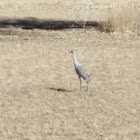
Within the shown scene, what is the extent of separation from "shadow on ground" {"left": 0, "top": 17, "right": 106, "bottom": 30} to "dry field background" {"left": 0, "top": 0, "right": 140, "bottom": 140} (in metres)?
0.77

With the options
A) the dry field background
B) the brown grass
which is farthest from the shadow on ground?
the dry field background

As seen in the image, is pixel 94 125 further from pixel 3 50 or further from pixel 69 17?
pixel 69 17

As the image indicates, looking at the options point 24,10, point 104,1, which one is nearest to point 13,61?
point 24,10

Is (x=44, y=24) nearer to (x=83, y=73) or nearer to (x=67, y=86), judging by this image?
(x=67, y=86)

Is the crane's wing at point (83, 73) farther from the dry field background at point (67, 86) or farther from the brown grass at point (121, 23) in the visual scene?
the brown grass at point (121, 23)

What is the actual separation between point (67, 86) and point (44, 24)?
32.7 ft

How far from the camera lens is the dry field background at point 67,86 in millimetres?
9438

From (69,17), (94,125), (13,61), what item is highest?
(69,17)

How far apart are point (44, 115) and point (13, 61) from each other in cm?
476

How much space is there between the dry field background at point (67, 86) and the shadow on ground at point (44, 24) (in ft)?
2.52

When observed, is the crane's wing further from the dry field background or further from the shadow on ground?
the shadow on ground

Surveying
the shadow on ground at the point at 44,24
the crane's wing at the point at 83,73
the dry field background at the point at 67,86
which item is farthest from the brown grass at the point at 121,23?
the crane's wing at the point at 83,73

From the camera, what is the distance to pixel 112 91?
11.8m

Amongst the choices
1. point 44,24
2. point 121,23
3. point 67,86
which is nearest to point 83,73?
point 67,86
